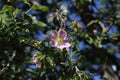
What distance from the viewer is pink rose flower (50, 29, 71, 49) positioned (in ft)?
8.86

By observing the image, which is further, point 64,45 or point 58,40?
point 58,40

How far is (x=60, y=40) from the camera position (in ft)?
9.18

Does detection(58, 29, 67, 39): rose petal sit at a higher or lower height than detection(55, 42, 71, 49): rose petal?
higher

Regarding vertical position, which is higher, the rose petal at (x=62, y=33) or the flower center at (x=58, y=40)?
the rose petal at (x=62, y=33)

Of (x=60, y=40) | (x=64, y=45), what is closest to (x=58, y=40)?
(x=60, y=40)

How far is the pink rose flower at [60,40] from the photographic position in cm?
270

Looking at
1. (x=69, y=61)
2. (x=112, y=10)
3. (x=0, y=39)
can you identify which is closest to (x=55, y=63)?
(x=69, y=61)

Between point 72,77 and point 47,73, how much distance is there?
0.32 m

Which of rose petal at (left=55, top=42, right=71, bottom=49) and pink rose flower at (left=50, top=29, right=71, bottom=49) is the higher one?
pink rose flower at (left=50, top=29, right=71, bottom=49)

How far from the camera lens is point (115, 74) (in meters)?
4.23

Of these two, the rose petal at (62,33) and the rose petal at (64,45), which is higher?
the rose petal at (62,33)

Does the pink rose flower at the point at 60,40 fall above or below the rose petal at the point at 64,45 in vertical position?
above

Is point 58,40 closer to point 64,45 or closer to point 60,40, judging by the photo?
point 60,40

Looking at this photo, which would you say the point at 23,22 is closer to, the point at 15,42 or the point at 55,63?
the point at 15,42
